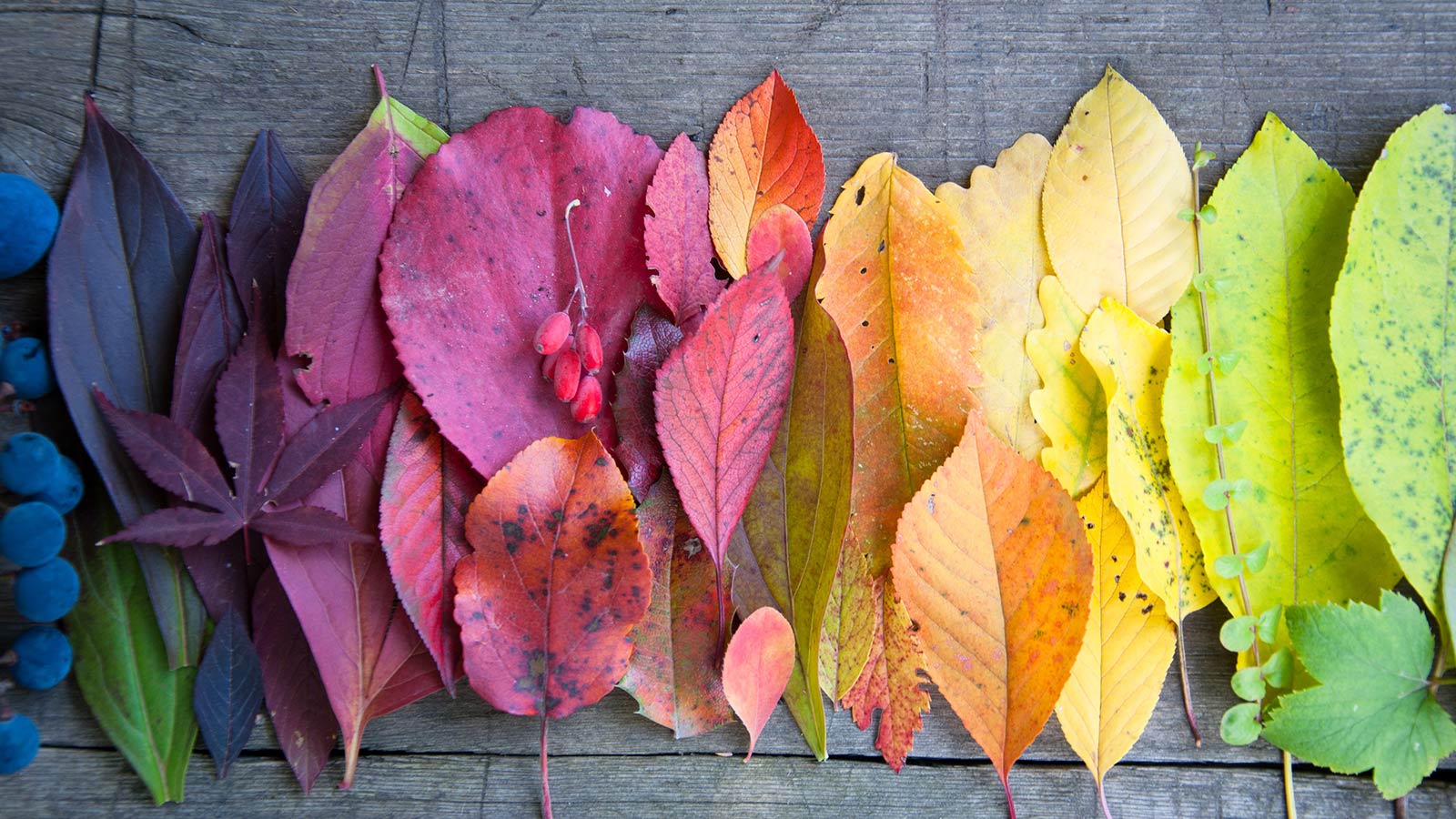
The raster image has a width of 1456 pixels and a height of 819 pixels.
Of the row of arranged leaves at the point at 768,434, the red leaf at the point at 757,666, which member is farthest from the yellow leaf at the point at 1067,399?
the red leaf at the point at 757,666

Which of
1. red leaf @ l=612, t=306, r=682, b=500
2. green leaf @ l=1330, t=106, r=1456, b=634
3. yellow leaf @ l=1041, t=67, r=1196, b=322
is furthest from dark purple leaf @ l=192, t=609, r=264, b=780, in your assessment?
green leaf @ l=1330, t=106, r=1456, b=634

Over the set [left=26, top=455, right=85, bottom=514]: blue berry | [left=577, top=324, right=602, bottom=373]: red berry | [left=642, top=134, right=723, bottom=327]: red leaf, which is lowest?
[left=26, top=455, right=85, bottom=514]: blue berry

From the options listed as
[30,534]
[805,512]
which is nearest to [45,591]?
[30,534]

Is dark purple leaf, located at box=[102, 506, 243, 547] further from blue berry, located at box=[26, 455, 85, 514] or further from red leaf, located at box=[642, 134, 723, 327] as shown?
red leaf, located at box=[642, 134, 723, 327]

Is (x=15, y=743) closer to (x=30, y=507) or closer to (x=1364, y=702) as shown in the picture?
(x=30, y=507)

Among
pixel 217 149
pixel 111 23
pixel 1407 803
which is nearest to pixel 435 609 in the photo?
pixel 217 149

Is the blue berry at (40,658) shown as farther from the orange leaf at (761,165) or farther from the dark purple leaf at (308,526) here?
the orange leaf at (761,165)

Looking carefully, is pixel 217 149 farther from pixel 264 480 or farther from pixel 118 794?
pixel 118 794
